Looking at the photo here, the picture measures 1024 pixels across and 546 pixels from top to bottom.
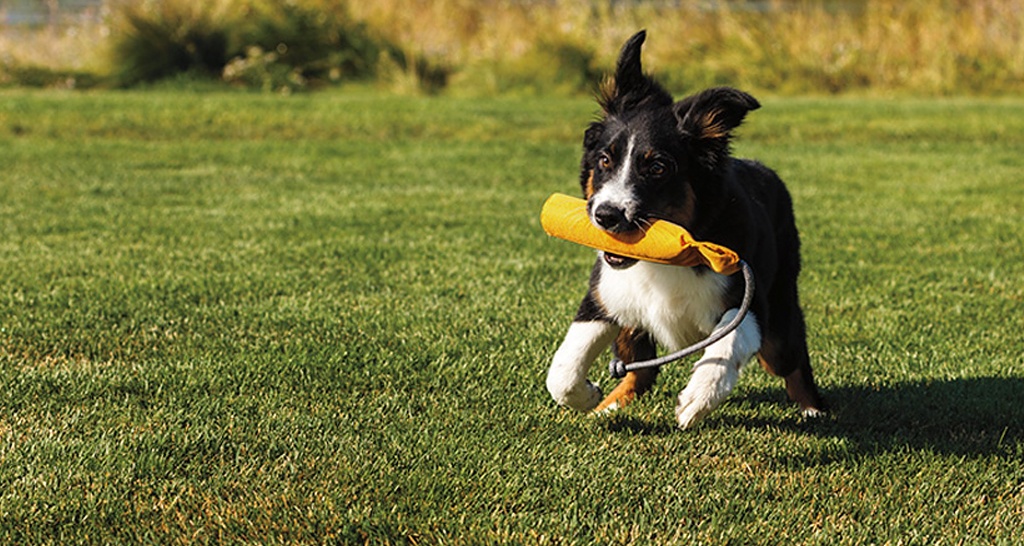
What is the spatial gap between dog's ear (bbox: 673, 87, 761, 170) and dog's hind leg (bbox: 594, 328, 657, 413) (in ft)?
2.30

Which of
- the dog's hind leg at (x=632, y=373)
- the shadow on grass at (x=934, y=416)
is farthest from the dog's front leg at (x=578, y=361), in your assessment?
the shadow on grass at (x=934, y=416)

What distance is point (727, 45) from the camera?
17.5 metres

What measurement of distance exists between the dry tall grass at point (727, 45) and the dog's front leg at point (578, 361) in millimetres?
12671

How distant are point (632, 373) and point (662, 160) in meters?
1.09

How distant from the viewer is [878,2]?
61.7ft

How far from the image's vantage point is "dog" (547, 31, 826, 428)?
3660 millimetres

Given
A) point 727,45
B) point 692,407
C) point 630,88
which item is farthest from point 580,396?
point 727,45

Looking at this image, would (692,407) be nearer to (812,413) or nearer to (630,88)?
(812,413)

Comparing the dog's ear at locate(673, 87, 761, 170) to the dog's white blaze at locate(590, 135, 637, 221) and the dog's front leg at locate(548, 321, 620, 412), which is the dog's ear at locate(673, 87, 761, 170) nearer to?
the dog's white blaze at locate(590, 135, 637, 221)

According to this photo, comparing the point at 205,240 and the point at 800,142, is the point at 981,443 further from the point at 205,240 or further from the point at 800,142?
the point at 800,142

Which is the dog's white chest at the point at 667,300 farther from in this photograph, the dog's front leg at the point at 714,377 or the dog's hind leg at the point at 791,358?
the dog's hind leg at the point at 791,358

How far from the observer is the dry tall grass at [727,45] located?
16.6m

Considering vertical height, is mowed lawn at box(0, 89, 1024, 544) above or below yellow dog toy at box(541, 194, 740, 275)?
below

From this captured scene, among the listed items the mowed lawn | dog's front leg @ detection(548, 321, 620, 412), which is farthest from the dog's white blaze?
the mowed lawn
